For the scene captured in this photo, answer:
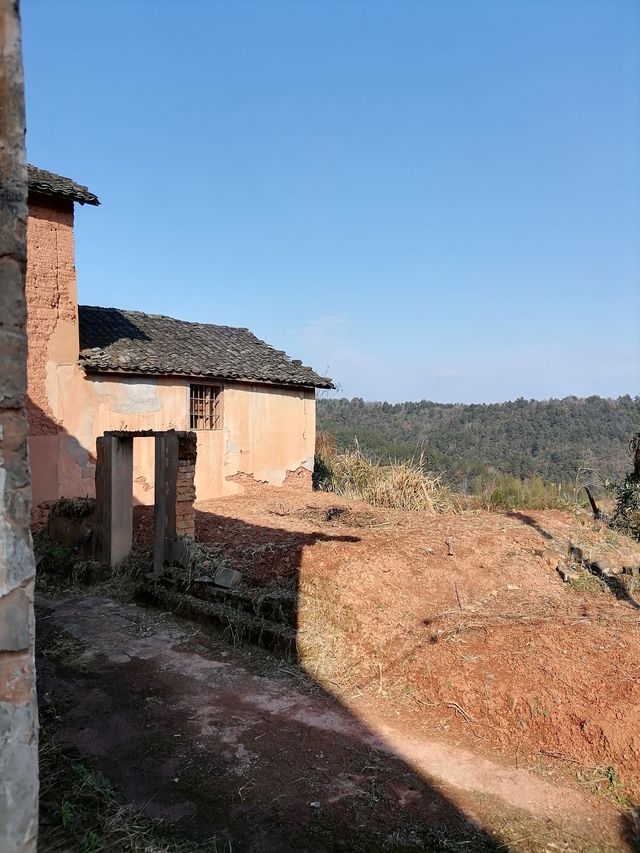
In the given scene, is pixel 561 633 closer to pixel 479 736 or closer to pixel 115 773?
pixel 479 736

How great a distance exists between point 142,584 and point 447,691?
433cm

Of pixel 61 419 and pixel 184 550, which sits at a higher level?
pixel 61 419

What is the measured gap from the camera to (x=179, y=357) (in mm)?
13195

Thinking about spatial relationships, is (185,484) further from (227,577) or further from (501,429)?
(501,429)

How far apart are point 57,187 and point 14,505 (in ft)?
33.4

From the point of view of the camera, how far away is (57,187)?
10.6m

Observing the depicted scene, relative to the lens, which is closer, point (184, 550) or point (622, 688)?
point (622, 688)

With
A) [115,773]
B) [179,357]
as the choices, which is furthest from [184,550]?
[179,357]

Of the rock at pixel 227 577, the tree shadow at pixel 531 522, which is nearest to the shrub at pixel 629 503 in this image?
the tree shadow at pixel 531 522

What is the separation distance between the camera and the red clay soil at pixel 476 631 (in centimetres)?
456

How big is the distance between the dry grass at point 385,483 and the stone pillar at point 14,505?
10914mm

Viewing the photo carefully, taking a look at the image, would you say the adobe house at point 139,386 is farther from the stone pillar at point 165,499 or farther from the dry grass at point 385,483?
the stone pillar at point 165,499

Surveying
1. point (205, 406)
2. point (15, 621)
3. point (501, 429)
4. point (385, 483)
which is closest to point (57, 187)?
point (205, 406)

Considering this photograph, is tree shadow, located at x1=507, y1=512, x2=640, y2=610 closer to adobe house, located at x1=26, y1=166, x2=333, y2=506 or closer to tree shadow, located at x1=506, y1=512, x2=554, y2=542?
tree shadow, located at x1=506, y1=512, x2=554, y2=542
